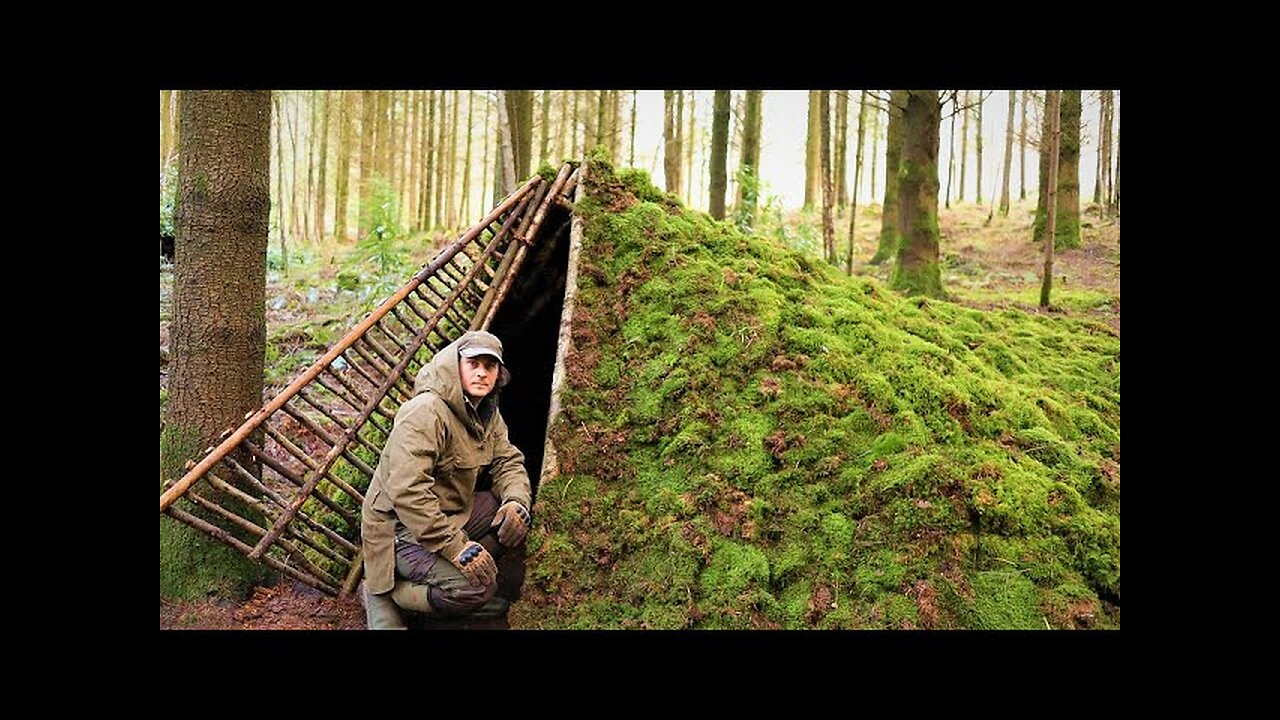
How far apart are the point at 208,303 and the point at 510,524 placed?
2.05 metres

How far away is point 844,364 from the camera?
432 cm

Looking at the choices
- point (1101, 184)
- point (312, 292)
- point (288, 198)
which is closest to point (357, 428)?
point (312, 292)

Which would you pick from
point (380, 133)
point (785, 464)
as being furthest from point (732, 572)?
point (380, 133)

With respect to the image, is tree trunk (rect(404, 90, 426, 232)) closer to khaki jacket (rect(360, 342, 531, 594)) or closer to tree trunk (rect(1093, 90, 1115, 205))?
khaki jacket (rect(360, 342, 531, 594))

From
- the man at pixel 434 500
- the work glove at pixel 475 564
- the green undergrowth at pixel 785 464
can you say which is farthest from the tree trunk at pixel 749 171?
the work glove at pixel 475 564

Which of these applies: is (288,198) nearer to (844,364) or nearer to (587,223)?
(587,223)

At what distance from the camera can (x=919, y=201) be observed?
354 inches

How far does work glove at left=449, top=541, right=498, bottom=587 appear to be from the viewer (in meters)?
3.29

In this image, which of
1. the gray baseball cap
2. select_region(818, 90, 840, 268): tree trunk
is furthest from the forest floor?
the gray baseball cap

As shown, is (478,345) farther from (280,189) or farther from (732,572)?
(280,189)

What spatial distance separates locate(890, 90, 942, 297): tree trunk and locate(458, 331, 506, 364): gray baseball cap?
6.77 meters

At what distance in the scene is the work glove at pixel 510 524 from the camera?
3598 millimetres

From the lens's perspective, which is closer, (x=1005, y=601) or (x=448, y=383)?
(x=1005, y=601)
